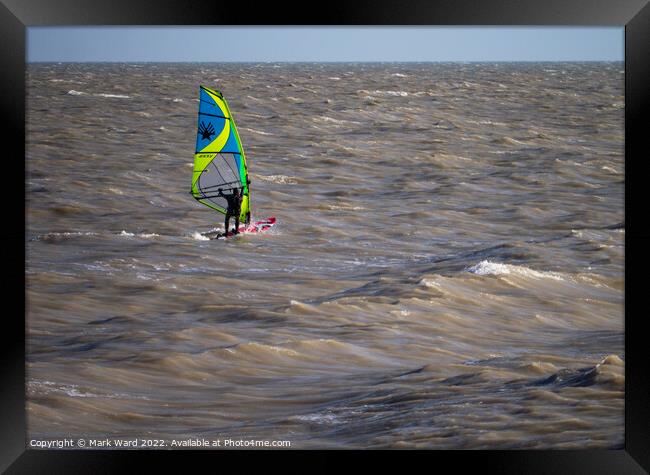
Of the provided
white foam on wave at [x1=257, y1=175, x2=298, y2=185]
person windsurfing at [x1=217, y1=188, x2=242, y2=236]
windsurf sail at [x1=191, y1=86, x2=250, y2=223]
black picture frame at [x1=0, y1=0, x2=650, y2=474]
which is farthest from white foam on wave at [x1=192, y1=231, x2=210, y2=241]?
black picture frame at [x1=0, y1=0, x2=650, y2=474]

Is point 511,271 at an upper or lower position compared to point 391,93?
lower

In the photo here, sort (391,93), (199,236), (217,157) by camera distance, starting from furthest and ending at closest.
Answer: (217,157) < (391,93) < (199,236)

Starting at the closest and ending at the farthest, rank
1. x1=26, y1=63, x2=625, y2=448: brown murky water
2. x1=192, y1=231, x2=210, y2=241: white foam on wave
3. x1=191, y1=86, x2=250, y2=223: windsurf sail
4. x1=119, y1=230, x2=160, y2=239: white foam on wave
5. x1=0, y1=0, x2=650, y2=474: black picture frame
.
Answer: x1=0, y1=0, x2=650, y2=474: black picture frame < x1=26, y1=63, x2=625, y2=448: brown murky water < x1=119, y1=230, x2=160, y2=239: white foam on wave < x1=192, y1=231, x2=210, y2=241: white foam on wave < x1=191, y1=86, x2=250, y2=223: windsurf sail

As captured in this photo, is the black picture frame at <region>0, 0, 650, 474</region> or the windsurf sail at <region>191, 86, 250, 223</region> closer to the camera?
the black picture frame at <region>0, 0, 650, 474</region>

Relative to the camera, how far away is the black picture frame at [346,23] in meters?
9.03

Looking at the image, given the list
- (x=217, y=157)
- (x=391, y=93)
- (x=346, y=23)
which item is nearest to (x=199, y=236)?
(x=217, y=157)

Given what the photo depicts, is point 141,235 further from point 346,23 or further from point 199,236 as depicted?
point 346,23

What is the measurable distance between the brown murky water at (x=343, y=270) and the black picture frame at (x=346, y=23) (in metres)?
0.17

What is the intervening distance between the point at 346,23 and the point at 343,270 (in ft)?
15.7

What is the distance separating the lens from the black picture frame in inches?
356

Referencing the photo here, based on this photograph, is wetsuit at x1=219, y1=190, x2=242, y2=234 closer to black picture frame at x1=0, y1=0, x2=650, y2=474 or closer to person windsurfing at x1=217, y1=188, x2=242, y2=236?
person windsurfing at x1=217, y1=188, x2=242, y2=236

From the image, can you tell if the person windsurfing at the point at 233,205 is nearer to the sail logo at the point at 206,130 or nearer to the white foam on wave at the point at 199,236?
the white foam on wave at the point at 199,236

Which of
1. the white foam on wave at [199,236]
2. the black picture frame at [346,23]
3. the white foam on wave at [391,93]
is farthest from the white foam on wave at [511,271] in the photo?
the white foam on wave at [199,236]

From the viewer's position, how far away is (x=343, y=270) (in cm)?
1334
